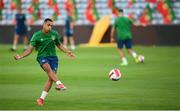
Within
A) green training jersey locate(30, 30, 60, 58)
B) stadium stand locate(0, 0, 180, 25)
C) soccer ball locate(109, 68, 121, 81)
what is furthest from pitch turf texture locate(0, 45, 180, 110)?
stadium stand locate(0, 0, 180, 25)

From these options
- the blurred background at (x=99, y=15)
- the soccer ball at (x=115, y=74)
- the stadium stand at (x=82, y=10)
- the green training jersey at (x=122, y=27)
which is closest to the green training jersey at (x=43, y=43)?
the soccer ball at (x=115, y=74)

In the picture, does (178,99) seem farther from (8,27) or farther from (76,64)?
A: (8,27)

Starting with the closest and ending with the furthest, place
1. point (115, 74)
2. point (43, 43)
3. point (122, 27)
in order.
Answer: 1. point (43, 43)
2. point (115, 74)
3. point (122, 27)

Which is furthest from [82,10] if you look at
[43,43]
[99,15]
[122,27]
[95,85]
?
[43,43]

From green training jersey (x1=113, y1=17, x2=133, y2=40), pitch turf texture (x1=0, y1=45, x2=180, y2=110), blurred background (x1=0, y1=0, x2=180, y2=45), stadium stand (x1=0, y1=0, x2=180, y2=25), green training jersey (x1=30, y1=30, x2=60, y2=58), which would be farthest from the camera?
stadium stand (x1=0, y1=0, x2=180, y2=25)

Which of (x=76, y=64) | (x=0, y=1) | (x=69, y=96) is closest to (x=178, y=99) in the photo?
(x=69, y=96)

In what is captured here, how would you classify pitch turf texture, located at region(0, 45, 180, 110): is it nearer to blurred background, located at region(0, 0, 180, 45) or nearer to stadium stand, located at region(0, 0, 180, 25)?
blurred background, located at region(0, 0, 180, 45)

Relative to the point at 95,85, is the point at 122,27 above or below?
above

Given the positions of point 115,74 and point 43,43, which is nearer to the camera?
point 43,43

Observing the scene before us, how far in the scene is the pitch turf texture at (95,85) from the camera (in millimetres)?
15766

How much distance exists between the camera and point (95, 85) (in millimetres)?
19922

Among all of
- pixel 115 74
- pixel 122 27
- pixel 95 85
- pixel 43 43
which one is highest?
pixel 43 43

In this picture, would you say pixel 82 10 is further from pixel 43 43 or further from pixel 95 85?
pixel 43 43

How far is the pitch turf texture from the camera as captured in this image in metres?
15.8
